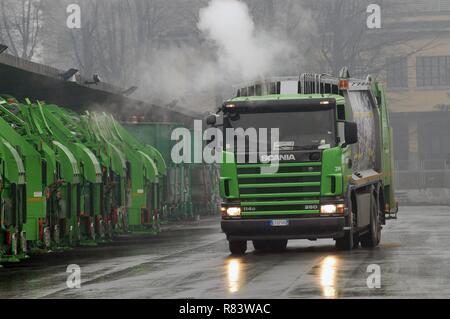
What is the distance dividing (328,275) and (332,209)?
4.87m

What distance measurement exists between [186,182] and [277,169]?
1978 cm

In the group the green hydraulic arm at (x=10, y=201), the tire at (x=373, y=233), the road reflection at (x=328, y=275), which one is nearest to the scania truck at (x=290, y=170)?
the road reflection at (x=328, y=275)

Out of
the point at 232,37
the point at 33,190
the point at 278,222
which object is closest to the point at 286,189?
the point at 278,222

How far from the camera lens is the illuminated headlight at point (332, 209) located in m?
23.3

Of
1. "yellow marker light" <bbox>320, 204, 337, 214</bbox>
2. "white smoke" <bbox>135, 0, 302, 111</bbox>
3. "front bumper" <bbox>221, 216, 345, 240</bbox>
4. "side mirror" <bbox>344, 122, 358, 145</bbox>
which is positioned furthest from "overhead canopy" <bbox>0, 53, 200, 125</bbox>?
"yellow marker light" <bbox>320, 204, 337, 214</bbox>

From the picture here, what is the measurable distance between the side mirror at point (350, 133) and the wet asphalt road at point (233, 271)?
2.09 m

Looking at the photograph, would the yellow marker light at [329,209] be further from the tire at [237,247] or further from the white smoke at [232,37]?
the white smoke at [232,37]

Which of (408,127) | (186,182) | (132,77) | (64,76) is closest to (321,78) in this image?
(64,76)

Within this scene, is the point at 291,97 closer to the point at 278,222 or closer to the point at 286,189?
the point at 286,189

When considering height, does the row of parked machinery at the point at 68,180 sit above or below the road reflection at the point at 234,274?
above

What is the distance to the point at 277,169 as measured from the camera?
23.4 metres

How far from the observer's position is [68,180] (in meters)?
26.8

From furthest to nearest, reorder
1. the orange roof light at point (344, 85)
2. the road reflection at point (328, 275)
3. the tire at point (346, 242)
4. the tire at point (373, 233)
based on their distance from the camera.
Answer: the tire at point (373, 233) → the orange roof light at point (344, 85) → the tire at point (346, 242) → the road reflection at point (328, 275)
